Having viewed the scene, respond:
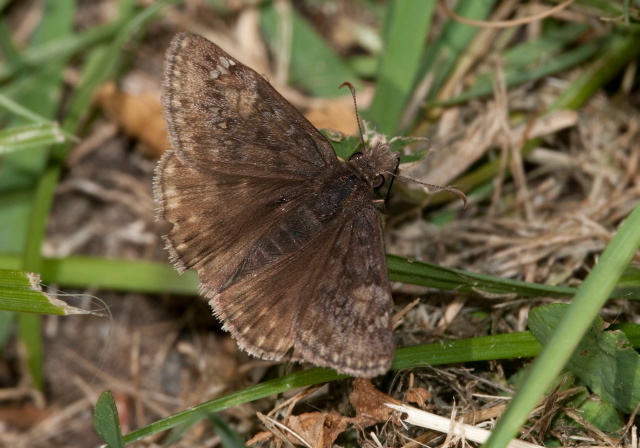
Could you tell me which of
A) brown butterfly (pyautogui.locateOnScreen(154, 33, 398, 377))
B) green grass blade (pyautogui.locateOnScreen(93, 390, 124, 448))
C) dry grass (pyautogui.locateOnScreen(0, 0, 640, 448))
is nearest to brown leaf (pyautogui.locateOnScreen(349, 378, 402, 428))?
dry grass (pyautogui.locateOnScreen(0, 0, 640, 448))

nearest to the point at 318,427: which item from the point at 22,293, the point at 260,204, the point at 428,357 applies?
the point at 428,357

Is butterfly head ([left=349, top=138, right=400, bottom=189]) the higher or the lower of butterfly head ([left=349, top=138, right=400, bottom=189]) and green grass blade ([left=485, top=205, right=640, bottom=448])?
the higher

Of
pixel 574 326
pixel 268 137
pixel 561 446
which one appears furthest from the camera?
pixel 268 137

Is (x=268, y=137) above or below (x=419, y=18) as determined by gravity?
below

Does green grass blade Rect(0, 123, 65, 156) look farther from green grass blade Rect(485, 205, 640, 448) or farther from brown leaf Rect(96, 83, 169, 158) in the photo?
green grass blade Rect(485, 205, 640, 448)

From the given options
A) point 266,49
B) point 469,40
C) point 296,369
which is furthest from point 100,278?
point 469,40

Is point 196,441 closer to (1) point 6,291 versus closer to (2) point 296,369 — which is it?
(2) point 296,369
